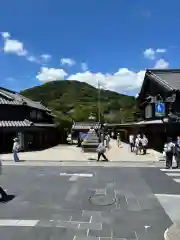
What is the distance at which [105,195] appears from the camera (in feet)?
37.6

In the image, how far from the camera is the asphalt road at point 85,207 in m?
7.53

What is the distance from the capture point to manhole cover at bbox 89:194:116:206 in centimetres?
1035

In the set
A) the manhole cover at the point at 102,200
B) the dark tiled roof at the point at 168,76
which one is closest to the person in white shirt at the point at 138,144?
the dark tiled roof at the point at 168,76

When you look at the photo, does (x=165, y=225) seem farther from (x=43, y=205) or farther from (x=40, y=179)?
(x=40, y=179)

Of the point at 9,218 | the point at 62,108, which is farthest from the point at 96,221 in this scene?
the point at 62,108

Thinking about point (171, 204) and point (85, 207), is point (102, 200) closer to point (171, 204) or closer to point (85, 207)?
point (85, 207)

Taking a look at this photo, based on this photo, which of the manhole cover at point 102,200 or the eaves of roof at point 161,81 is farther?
the eaves of roof at point 161,81

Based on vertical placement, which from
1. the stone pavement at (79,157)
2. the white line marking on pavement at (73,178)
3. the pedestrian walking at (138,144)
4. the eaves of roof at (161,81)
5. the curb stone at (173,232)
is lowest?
the curb stone at (173,232)

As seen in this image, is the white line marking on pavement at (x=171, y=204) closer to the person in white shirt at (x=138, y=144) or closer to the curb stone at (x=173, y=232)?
the curb stone at (x=173, y=232)

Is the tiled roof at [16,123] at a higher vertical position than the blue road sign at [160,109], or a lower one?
lower

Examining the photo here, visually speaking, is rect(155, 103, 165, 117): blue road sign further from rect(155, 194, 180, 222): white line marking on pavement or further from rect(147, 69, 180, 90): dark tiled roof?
rect(155, 194, 180, 222): white line marking on pavement

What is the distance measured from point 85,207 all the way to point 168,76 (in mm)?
25911

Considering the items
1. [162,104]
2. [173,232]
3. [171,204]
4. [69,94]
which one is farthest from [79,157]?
[69,94]

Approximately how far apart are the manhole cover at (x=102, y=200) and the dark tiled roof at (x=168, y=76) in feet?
64.2
